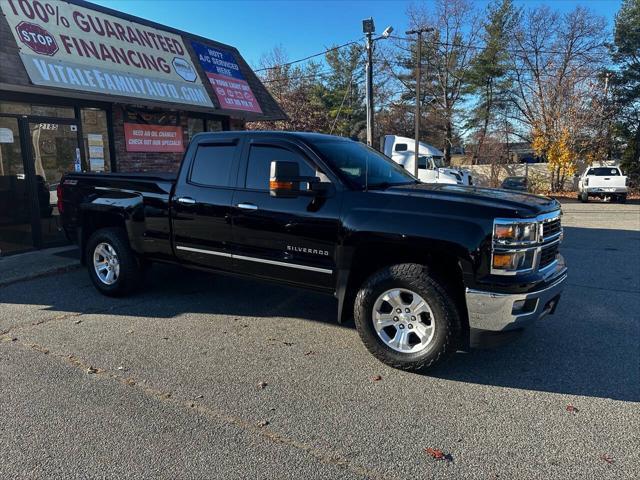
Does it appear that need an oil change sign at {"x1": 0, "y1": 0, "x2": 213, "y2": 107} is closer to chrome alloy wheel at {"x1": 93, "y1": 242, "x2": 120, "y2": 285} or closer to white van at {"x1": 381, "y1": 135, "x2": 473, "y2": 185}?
chrome alloy wheel at {"x1": 93, "y1": 242, "x2": 120, "y2": 285}

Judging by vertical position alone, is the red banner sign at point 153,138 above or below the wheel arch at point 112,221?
above

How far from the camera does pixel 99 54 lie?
30.7 feet

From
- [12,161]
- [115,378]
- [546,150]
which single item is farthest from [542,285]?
[546,150]

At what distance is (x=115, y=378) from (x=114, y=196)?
2818mm

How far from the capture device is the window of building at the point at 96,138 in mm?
9789

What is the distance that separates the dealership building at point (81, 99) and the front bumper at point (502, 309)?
7.62m

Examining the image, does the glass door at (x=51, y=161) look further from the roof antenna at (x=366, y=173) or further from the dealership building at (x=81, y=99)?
the roof antenna at (x=366, y=173)

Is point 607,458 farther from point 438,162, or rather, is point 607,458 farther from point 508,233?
point 438,162

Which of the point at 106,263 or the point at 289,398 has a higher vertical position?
the point at 106,263

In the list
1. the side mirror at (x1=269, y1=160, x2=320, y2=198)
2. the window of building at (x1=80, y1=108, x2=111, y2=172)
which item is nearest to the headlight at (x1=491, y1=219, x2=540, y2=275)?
the side mirror at (x1=269, y1=160, x2=320, y2=198)

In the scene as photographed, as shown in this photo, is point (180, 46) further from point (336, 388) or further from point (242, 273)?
point (336, 388)

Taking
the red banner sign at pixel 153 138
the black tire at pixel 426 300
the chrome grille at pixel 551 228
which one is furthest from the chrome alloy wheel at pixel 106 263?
the red banner sign at pixel 153 138

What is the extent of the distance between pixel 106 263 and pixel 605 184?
72.9 ft

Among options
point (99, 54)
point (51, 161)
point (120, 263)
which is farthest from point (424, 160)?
point (120, 263)
